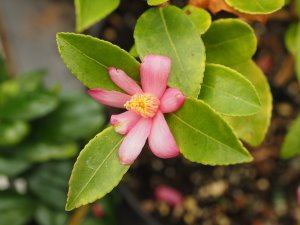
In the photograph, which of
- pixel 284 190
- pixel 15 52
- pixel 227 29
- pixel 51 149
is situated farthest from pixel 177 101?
pixel 15 52

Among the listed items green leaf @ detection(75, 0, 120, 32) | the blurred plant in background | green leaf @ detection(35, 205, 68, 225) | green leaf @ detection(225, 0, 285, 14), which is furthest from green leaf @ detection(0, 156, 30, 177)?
green leaf @ detection(225, 0, 285, 14)

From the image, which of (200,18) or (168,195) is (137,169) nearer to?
(168,195)

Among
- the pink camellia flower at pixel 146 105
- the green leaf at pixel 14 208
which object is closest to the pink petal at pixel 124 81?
the pink camellia flower at pixel 146 105

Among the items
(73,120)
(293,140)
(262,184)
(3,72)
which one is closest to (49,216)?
(73,120)

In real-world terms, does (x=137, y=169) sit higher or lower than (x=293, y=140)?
lower

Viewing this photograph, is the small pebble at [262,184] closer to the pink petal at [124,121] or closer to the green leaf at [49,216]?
the green leaf at [49,216]

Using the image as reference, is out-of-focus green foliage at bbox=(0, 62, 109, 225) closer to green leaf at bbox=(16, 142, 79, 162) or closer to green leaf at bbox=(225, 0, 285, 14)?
green leaf at bbox=(16, 142, 79, 162)
